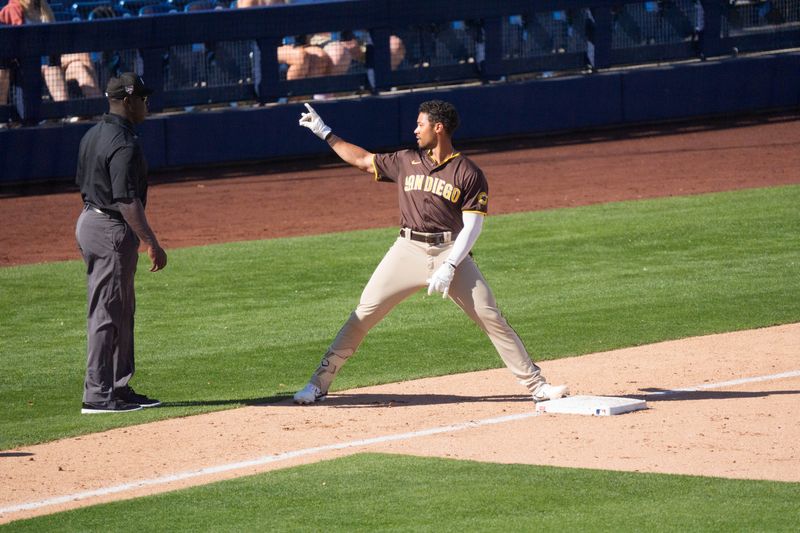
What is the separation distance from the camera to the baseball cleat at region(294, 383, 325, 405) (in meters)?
7.74

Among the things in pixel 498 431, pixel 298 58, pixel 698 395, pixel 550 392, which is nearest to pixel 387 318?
pixel 550 392

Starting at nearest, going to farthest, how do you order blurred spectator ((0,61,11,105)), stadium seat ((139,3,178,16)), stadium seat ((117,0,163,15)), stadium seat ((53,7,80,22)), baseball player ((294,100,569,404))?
baseball player ((294,100,569,404)) → blurred spectator ((0,61,11,105)) → stadium seat ((53,7,80,22)) → stadium seat ((139,3,178,16)) → stadium seat ((117,0,163,15))

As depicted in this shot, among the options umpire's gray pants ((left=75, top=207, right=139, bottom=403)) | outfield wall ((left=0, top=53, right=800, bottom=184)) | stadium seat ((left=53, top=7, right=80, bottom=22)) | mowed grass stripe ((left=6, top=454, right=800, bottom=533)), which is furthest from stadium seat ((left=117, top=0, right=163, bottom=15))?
mowed grass stripe ((left=6, top=454, right=800, bottom=533))

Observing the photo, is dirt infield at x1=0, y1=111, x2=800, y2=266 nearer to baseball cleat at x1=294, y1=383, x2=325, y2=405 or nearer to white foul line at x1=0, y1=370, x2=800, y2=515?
baseball cleat at x1=294, y1=383, x2=325, y2=405

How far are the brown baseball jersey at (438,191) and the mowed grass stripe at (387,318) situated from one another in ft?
4.96

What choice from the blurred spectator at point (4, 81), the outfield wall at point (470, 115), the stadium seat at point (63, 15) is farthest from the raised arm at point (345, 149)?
the stadium seat at point (63, 15)

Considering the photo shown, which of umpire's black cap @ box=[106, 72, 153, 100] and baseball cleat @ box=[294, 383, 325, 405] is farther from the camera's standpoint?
baseball cleat @ box=[294, 383, 325, 405]

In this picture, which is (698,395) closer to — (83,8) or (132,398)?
(132,398)

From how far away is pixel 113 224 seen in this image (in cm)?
742

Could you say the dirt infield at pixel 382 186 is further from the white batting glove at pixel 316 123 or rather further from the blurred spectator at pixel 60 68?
the white batting glove at pixel 316 123

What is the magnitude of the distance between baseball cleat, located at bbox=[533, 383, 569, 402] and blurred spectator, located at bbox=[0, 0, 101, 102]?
1200 cm

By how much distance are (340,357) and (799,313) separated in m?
4.20

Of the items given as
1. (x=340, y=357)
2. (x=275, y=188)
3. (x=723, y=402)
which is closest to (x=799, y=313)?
(x=723, y=402)

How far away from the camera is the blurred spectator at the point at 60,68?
17.8m
